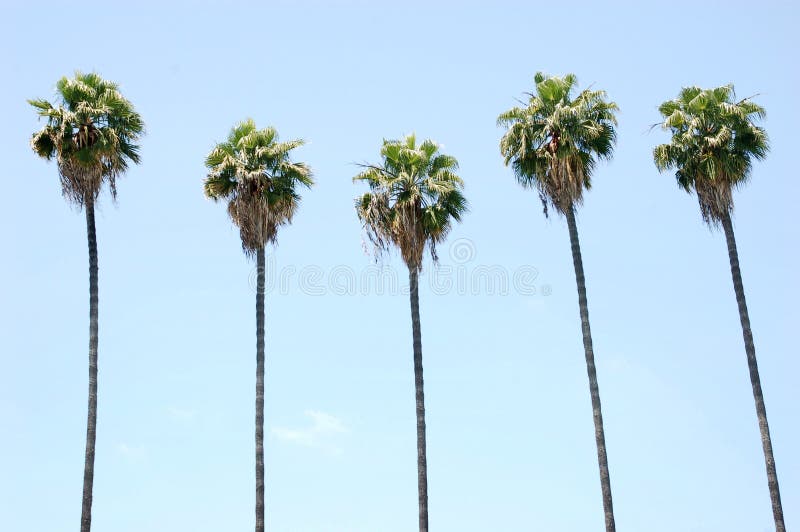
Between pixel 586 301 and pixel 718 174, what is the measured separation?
28.2ft

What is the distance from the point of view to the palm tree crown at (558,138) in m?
41.8

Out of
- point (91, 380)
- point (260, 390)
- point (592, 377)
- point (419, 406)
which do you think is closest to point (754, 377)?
point (592, 377)

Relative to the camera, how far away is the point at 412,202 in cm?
4156

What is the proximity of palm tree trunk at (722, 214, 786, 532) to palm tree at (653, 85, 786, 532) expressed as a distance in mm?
41

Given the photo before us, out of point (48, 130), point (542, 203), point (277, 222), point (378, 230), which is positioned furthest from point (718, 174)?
point (48, 130)

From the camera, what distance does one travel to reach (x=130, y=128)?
4197 centimetres

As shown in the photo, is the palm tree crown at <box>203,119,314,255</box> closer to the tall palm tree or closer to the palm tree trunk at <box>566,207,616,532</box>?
the tall palm tree

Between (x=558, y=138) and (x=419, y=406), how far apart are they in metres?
12.2

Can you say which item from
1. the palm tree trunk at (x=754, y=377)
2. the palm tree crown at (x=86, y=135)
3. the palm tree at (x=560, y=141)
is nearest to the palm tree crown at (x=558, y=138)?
the palm tree at (x=560, y=141)

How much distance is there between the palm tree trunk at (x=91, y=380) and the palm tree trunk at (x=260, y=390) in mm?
5819

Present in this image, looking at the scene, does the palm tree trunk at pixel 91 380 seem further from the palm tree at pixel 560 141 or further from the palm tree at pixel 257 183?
the palm tree at pixel 560 141

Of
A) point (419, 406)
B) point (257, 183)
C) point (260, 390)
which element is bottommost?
point (419, 406)

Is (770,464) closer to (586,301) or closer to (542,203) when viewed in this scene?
(586,301)

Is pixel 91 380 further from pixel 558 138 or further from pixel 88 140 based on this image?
pixel 558 138
